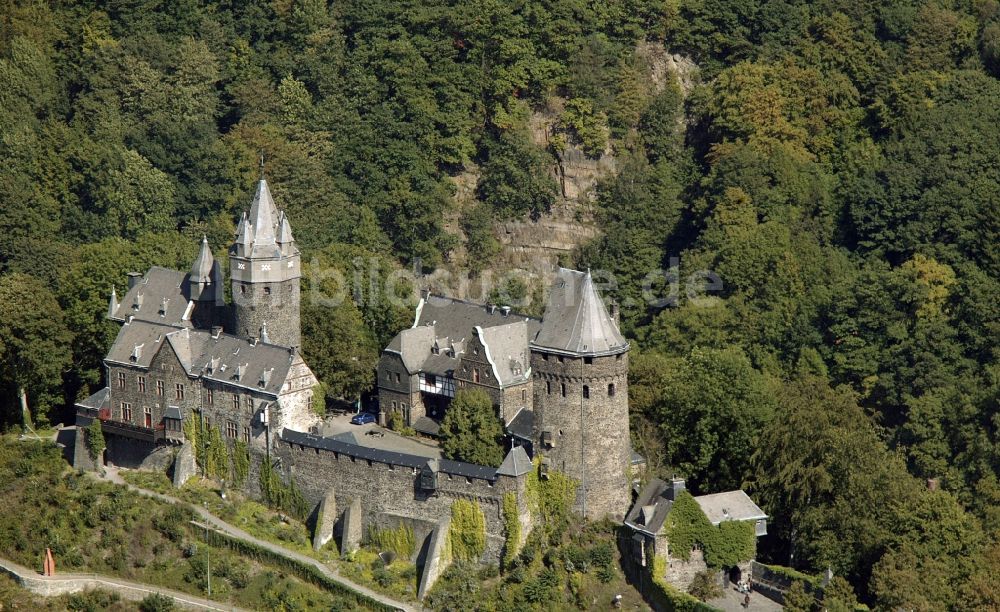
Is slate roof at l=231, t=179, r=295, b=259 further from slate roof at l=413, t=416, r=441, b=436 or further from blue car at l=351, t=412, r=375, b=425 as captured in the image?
slate roof at l=413, t=416, r=441, b=436

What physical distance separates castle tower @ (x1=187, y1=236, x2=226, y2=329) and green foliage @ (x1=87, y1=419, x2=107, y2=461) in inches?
258

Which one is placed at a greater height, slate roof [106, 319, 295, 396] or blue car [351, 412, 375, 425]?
slate roof [106, 319, 295, 396]

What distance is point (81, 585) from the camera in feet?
280

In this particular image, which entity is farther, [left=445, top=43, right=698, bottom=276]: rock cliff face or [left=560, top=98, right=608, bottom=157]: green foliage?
[left=560, top=98, right=608, bottom=157]: green foliage

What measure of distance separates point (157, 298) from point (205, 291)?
7.76 feet

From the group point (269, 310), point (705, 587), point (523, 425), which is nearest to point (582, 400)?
point (523, 425)

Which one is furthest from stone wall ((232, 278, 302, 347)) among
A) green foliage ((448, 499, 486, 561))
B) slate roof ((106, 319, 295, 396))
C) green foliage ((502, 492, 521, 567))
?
green foliage ((502, 492, 521, 567))

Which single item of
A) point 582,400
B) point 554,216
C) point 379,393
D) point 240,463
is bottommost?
point 240,463

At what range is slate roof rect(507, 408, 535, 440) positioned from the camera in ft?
280

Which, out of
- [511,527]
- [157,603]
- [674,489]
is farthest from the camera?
[157,603]

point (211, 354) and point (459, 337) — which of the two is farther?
point (459, 337)

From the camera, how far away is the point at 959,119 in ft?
359

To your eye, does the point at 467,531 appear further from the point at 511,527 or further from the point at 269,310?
the point at 269,310

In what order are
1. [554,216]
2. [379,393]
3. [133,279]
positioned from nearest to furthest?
[379,393] → [133,279] → [554,216]
